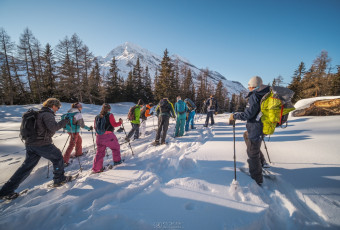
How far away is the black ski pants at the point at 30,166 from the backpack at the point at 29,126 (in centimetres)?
27

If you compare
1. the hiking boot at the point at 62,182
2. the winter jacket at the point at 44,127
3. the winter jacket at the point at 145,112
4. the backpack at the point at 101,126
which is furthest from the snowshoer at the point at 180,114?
the winter jacket at the point at 44,127

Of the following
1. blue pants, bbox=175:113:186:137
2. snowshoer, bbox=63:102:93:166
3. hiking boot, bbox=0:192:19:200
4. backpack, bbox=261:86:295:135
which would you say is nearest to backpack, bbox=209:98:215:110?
blue pants, bbox=175:113:186:137

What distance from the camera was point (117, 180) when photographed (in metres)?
2.85

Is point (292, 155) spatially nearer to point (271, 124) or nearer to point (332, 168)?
point (332, 168)

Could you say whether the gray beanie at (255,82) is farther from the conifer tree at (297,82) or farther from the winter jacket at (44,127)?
the conifer tree at (297,82)

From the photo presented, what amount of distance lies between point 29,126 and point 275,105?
15.7ft

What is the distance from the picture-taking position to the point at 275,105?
2215 mm

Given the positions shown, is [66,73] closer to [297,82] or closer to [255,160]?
[255,160]

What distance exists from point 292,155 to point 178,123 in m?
4.26

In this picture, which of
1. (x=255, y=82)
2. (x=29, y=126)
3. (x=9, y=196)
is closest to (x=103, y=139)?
(x=29, y=126)

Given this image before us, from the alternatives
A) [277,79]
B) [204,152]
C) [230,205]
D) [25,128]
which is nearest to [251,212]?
[230,205]

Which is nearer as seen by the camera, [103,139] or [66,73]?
→ [103,139]

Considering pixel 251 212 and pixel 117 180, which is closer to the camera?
pixel 251 212

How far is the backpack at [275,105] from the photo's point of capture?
2.24m
